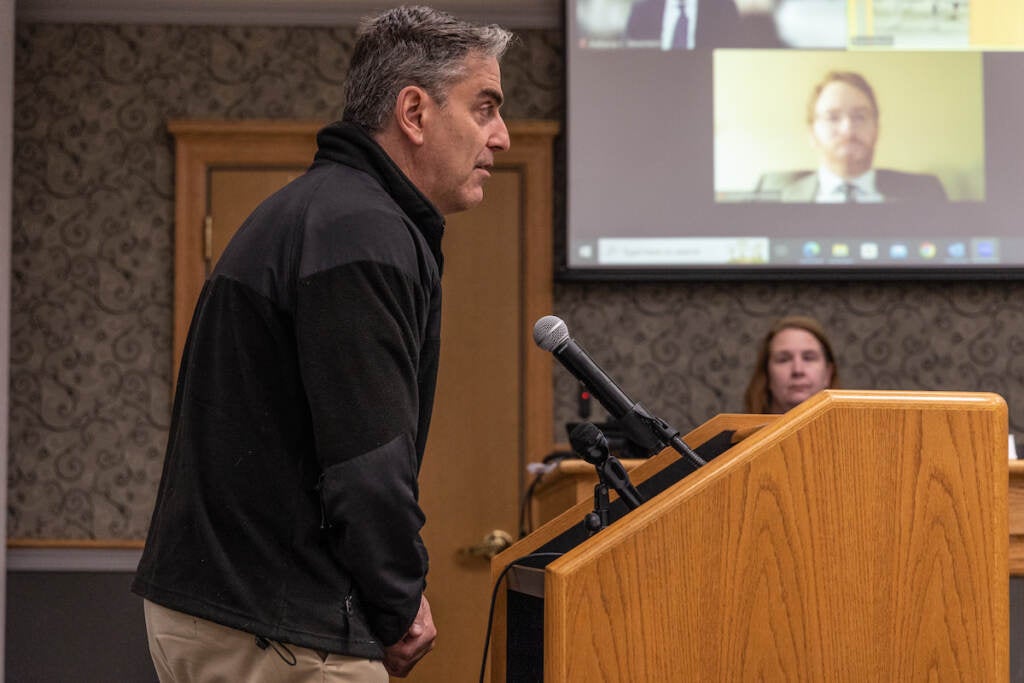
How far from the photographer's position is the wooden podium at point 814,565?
116 centimetres

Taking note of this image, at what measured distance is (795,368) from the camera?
374 centimetres

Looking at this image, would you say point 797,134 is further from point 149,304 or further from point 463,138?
point 463,138

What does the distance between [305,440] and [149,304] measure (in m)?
3.11

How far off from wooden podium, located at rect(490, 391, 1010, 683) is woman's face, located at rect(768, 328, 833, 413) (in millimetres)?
2552

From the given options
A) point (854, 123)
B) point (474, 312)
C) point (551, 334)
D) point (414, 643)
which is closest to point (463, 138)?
point (551, 334)

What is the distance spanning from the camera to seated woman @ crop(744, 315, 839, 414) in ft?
12.3

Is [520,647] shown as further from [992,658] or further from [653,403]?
[653,403]

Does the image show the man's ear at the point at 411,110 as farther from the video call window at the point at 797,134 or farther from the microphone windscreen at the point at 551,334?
the video call window at the point at 797,134

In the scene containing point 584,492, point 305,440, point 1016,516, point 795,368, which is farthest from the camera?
point 795,368

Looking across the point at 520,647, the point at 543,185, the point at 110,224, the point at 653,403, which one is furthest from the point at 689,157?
the point at 520,647

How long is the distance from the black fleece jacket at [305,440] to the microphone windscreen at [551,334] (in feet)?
0.50

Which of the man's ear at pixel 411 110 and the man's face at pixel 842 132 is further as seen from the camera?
the man's face at pixel 842 132

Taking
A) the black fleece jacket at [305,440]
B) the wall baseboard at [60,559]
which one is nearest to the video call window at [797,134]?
the wall baseboard at [60,559]

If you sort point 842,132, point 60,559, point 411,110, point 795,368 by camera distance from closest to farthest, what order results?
point 411,110 → point 795,368 → point 60,559 → point 842,132
